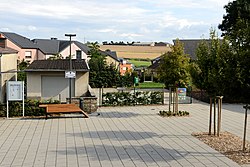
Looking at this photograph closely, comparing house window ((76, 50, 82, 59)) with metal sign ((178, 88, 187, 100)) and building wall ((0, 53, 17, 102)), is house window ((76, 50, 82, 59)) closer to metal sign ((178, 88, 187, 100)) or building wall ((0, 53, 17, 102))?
building wall ((0, 53, 17, 102))

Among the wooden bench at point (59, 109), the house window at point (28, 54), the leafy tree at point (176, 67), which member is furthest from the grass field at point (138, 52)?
the wooden bench at point (59, 109)

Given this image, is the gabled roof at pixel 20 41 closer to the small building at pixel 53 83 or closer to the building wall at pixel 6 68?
the building wall at pixel 6 68

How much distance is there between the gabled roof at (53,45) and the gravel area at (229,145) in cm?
5852

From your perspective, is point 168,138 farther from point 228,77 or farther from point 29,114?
point 29,114

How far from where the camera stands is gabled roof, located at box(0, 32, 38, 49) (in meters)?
66.4

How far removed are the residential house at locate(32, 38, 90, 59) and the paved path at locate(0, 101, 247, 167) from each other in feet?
165

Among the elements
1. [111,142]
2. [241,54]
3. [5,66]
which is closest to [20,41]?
[5,66]

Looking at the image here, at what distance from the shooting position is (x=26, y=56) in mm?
67562

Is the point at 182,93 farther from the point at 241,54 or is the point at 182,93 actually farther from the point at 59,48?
the point at 59,48

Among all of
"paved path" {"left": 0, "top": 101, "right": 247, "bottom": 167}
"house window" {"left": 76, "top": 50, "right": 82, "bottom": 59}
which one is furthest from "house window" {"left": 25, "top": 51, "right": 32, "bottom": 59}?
"paved path" {"left": 0, "top": 101, "right": 247, "bottom": 167}

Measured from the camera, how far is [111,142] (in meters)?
12.1

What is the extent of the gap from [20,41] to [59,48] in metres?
8.43

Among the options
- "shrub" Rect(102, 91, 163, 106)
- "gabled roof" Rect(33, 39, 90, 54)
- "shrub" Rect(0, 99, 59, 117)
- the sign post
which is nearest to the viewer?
the sign post

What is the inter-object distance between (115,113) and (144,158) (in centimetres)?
979
